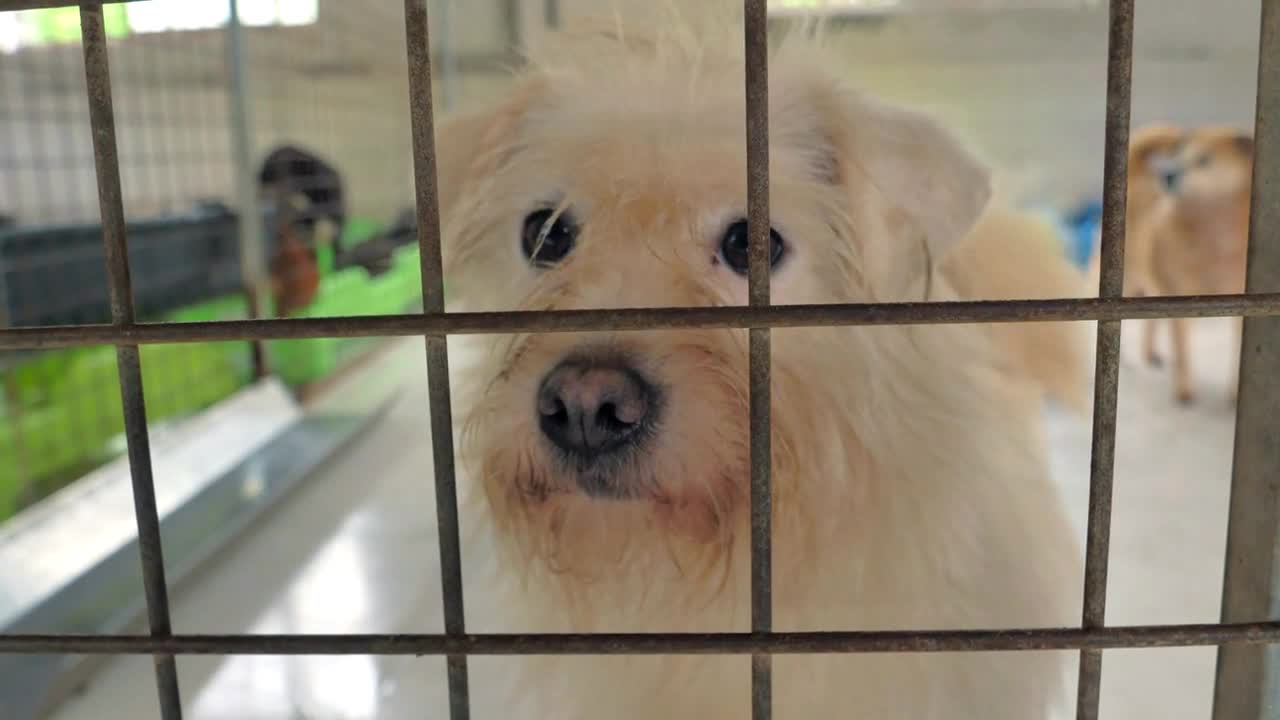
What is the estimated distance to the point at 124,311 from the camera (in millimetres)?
823

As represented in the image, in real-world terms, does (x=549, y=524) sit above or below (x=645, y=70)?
below

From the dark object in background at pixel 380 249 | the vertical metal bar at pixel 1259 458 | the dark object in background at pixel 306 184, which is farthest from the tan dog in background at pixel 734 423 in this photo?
the dark object in background at pixel 306 184

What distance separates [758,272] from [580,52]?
0.76 metres

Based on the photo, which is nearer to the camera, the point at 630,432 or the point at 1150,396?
the point at 630,432

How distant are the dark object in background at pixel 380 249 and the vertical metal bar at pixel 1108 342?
2649mm

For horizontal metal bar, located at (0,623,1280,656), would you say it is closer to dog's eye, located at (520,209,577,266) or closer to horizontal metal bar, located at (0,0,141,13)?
horizontal metal bar, located at (0,0,141,13)

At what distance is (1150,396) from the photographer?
11.4 feet

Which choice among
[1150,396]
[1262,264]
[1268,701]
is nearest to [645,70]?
[1262,264]

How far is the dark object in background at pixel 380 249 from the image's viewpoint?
3363 mm

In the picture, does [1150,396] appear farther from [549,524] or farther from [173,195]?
[173,195]

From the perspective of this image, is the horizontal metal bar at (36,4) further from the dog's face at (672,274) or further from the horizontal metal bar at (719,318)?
the dog's face at (672,274)

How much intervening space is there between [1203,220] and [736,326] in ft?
11.1

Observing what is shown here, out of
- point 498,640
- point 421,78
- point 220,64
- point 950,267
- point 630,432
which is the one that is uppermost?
point 220,64

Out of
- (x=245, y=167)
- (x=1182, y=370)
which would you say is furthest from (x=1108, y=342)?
(x=1182, y=370)
